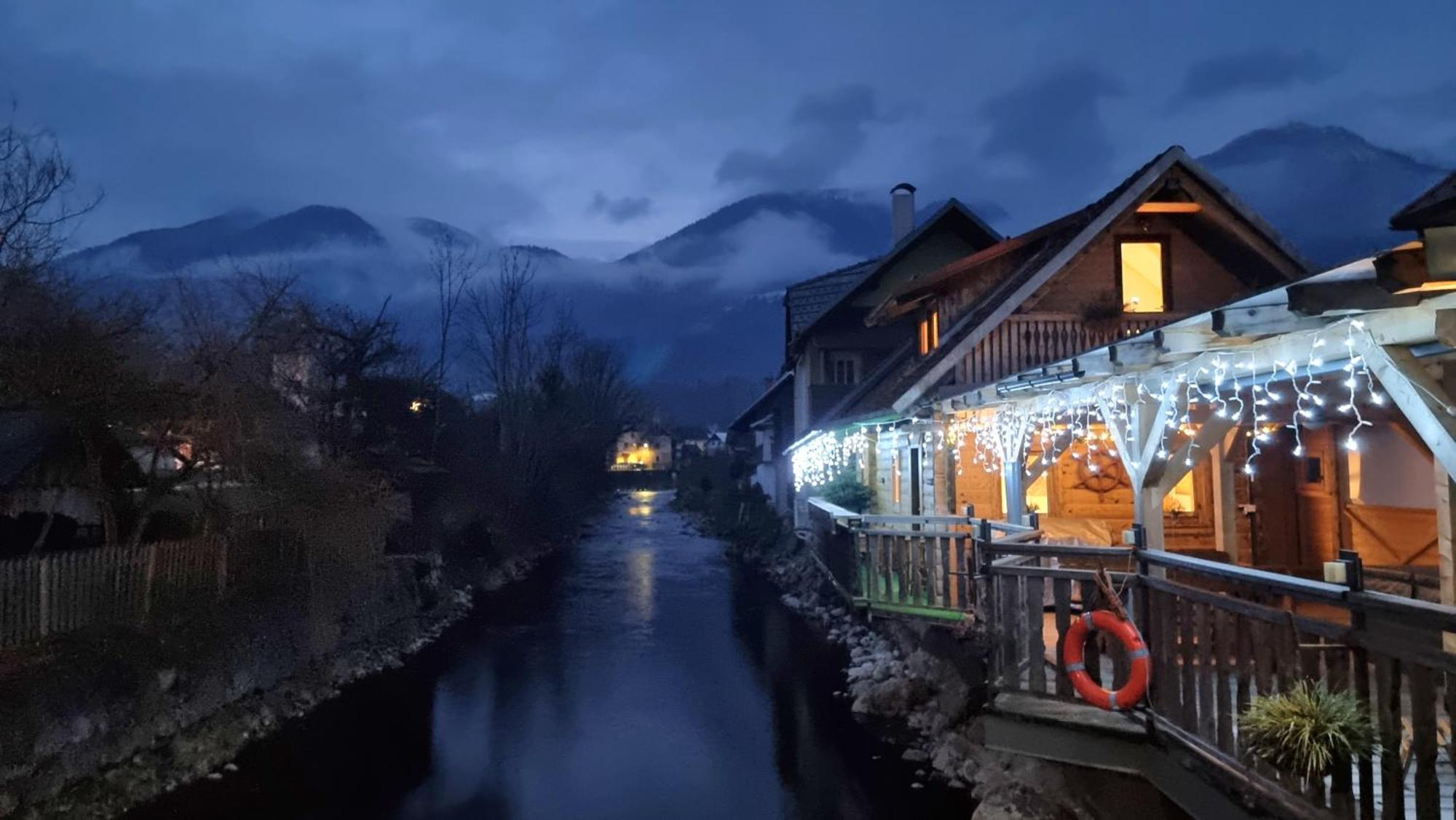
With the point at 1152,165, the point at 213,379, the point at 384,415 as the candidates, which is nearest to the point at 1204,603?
the point at 1152,165

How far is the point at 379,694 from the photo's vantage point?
14.6 metres

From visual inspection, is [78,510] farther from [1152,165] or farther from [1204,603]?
[1152,165]

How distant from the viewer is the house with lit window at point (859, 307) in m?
21.5

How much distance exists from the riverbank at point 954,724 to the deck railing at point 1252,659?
127cm

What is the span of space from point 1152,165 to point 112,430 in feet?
52.2

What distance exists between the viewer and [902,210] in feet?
84.3

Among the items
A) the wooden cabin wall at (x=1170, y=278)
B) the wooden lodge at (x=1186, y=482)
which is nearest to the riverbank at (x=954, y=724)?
the wooden lodge at (x=1186, y=482)

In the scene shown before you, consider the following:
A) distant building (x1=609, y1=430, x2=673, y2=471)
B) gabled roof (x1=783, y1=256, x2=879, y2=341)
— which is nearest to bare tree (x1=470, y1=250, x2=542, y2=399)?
gabled roof (x1=783, y1=256, x2=879, y2=341)

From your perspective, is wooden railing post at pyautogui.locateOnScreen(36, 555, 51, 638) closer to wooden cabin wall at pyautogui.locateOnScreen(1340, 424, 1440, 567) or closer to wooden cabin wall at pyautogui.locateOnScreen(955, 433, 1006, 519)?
wooden cabin wall at pyautogui.locateOnScreen(955, 433, 1006, 519)

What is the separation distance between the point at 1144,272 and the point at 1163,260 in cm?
34

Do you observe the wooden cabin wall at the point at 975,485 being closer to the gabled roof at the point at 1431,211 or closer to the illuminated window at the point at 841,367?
the illuminated window at the point at 841,367

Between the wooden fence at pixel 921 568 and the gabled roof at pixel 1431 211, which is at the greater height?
the gabled roof at pixel 1431 211

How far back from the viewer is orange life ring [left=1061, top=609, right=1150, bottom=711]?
6496mm

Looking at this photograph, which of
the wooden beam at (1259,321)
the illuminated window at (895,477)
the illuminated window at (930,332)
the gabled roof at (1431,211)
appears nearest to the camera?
the gabled roof at (1431,211)
